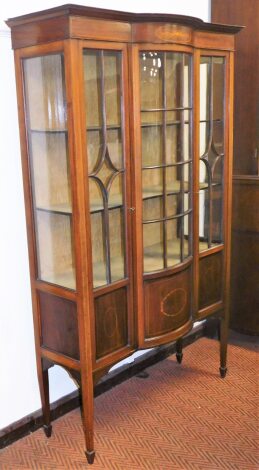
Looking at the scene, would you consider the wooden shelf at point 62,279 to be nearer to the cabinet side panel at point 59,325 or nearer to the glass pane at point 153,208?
the cabinet side panel at point 59,325

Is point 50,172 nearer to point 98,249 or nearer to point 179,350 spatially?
point 98,249

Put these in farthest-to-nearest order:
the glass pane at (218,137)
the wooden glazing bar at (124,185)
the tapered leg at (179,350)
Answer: the tapered leg at (179,350) < the glass pane at (218,137) < the wooden glazing bar at (124,185)

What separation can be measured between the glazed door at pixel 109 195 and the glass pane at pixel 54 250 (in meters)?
0.11

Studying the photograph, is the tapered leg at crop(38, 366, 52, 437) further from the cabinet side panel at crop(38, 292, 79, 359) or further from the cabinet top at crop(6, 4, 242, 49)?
the cabinet top at crop(6, 4, 242, 49)

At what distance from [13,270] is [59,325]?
31cm

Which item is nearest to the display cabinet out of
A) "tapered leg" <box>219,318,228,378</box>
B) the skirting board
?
the skirting board

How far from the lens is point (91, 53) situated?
1.83m

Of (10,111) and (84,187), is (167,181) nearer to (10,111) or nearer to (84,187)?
(84,187)

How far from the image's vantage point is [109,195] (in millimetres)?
2027

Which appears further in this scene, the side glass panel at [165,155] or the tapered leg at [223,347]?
the tapered leg at [223,347]

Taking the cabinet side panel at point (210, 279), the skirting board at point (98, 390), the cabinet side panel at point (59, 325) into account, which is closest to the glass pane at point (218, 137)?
the cabinet side panel at point (210, 279)

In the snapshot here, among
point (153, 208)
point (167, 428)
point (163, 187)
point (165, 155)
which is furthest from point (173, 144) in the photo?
point (167, 428)

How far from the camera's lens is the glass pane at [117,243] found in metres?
2.07

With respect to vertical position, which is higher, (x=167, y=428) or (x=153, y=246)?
(x=153, y=246)
